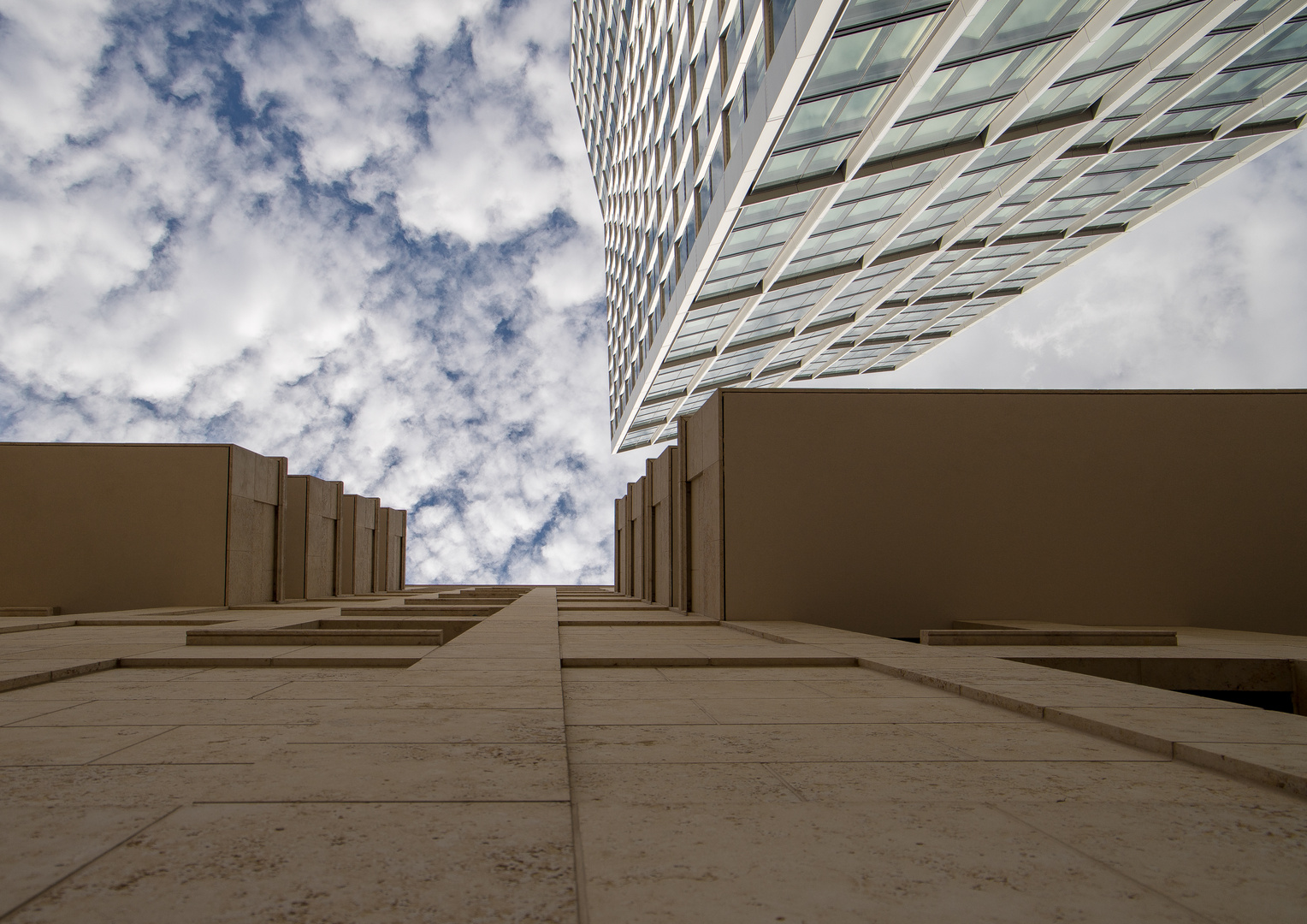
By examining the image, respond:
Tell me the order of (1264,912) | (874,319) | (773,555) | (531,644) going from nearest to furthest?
(1264,912) → (531,644) → (773,555) → (874,319)

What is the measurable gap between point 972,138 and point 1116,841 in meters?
21.7

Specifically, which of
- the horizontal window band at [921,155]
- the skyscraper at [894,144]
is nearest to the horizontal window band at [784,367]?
the skyscraper at [894,144]

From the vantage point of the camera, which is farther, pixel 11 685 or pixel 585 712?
pixel 11 685

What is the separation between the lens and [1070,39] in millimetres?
17422

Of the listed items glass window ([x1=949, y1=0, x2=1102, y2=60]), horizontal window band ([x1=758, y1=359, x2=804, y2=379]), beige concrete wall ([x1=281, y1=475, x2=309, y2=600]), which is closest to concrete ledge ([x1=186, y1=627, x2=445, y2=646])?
glass window ([x1=949, y1=0, x2=1102, y2=60])

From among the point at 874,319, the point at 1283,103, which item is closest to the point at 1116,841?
the point at 1283,103

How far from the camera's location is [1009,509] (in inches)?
592

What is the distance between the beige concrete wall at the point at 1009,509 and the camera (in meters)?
14.9

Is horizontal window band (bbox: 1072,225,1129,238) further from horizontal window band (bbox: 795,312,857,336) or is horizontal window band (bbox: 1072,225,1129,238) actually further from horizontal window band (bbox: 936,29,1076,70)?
horizontal window band (bbox: 936,29,1076,70)

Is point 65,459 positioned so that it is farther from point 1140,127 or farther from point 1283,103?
point 1283,103

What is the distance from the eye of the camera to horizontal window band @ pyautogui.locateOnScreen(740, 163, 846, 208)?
21281mm

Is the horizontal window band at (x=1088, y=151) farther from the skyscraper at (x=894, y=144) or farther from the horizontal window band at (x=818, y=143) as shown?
the horizontal window band at (x=818, y=143)

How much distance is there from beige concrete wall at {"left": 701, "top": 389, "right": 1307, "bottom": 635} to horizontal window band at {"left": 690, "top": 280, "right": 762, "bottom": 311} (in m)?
14.8

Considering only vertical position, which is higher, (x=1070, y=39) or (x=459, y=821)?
(x=1070, y=39)
